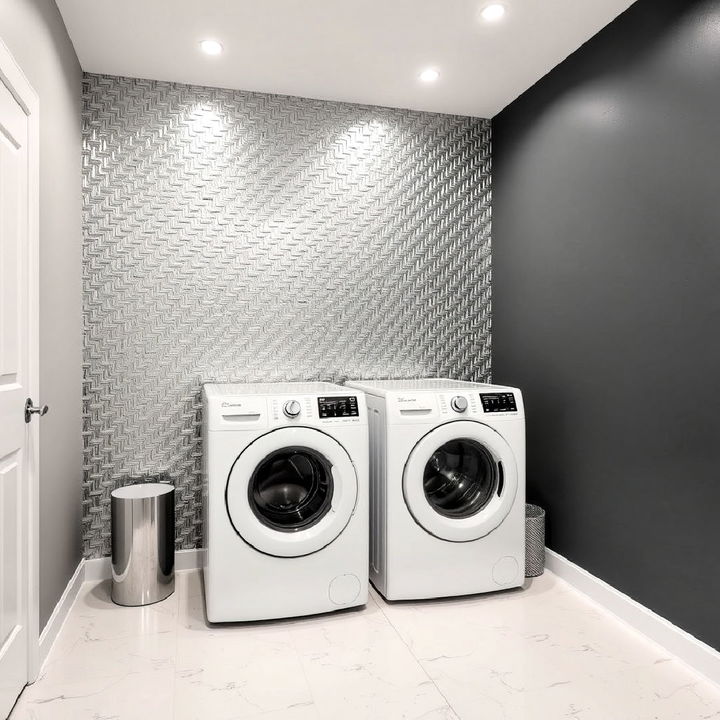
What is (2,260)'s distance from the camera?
5.50 feet

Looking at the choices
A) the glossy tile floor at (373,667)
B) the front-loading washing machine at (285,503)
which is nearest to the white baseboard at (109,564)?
the glossy tile floor at (373,667)

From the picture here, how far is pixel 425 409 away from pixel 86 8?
2.19 metres

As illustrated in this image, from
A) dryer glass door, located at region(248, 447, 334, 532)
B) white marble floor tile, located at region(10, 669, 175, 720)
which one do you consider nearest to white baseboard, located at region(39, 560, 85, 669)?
white marble floor tile, located at region(10, 669, 175, 720)

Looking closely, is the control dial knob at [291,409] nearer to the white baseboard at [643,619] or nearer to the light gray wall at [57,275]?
the light gray wall at [57,275]

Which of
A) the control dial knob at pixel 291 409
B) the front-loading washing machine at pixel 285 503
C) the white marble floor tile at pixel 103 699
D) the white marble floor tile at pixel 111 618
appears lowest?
the white marble floor tile at pixel 111 618

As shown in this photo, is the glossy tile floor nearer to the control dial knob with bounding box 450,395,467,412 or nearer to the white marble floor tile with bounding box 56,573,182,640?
the white marble floor tile with bounding box 56,573,182,640

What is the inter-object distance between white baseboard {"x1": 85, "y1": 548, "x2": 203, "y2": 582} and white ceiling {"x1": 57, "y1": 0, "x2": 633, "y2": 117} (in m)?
2.46

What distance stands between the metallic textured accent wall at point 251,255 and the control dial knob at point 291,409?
0.75 metres

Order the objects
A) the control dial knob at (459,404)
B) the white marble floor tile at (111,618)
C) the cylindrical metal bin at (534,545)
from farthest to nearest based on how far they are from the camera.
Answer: the cylindrical metal bin at (534,545)
the control dial knob at (459,404)
the white marble floor tile at (111,618)

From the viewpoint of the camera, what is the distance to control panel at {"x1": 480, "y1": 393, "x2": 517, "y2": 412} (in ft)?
8.70

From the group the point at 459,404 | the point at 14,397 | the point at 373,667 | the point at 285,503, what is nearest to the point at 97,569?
the point at 285,503

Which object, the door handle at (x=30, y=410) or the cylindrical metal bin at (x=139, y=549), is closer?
the door handle at (x=30, y=410)

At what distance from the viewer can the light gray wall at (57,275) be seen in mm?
2059

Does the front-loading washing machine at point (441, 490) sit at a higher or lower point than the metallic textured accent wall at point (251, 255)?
lower
